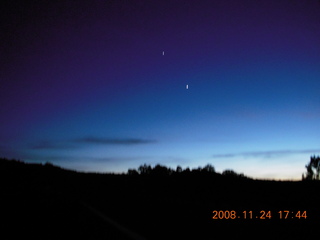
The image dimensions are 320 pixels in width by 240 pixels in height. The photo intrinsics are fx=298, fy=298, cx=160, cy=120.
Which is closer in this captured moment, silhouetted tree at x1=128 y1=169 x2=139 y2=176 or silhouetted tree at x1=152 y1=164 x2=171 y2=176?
silhouetted tree at x1=152 y1=164 x2=171 y2=176

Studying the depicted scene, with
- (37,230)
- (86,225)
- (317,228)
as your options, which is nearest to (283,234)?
(317,228)

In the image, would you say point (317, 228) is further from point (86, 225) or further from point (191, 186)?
point (191, 186)

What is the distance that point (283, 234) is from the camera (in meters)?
6.85
